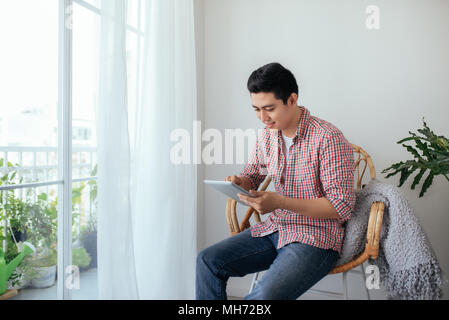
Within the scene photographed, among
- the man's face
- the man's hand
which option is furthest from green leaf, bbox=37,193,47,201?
the man's face

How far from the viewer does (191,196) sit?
1791 millimetres

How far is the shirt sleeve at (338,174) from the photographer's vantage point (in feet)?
3.97

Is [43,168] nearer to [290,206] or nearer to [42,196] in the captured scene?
[42,196]

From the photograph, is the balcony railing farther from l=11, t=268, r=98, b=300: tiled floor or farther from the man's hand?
the man's hand

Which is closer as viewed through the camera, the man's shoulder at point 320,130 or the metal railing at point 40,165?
the metal railing at point 40,165

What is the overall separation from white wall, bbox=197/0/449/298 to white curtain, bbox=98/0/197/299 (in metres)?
0.40

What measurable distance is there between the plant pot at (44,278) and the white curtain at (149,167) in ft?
0.73

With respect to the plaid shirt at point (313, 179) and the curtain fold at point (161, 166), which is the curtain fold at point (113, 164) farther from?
the plaid shirt at point (313, 179)

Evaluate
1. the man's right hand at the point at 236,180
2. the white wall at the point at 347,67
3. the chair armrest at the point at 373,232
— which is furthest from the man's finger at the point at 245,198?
the white wall at the point at 347,67

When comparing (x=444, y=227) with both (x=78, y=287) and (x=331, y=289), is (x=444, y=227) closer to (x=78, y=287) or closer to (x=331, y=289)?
(x=331, y=289)

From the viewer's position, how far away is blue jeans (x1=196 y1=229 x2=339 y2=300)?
3.63 feet

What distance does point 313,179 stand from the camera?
1305 mm

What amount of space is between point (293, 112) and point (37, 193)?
0.98 m
